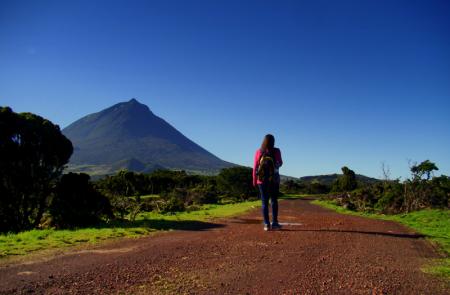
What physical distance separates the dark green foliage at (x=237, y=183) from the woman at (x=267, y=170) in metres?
42.3

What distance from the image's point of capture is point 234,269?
536cm

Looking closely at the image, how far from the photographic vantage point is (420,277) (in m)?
5.16

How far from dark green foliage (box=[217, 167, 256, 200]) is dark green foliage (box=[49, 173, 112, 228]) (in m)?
38.1

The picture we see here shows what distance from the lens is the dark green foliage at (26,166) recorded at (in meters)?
13.6

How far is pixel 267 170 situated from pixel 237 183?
44.8m

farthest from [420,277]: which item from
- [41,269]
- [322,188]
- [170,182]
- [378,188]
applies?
[322,188]

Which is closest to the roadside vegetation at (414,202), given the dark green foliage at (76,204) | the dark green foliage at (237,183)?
the dark green foliage at (76,204)

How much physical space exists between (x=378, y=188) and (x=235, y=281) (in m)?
25.3

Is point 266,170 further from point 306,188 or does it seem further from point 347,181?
point 306,188

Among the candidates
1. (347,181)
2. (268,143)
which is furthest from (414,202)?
(347,181)

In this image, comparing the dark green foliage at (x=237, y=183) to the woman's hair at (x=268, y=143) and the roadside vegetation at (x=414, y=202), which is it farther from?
the woman's hair at (x=268, y=143)

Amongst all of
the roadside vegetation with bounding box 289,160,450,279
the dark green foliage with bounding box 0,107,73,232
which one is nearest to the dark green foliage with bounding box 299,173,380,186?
the roadside vegetation with bounding box 289,160,450,279

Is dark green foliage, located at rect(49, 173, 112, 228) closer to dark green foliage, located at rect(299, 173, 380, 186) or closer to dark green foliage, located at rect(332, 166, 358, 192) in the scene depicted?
dark green foliage, located at rect(299, 173, 380, 186)

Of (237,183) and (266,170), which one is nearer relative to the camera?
(266,170)
